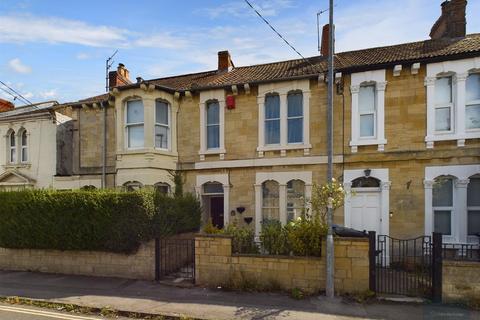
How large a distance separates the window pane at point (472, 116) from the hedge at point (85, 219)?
996 cm

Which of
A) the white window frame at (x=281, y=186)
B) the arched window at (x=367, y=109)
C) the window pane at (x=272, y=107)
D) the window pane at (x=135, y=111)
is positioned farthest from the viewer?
the window pane at (x=135, y=111)

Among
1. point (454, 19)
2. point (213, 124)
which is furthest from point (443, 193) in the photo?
point (213, 124)

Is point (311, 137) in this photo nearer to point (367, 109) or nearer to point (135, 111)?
point (367, 109)

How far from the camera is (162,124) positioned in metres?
13.3

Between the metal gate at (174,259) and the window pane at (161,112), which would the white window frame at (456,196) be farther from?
the window pane at (161,112)

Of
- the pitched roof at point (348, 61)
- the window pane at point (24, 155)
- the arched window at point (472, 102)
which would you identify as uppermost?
the pitched roof at point (348, 61)

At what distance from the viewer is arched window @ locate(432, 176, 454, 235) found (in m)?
10.4

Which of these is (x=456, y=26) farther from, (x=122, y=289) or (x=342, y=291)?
(x=122, y=289)

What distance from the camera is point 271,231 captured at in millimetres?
8500

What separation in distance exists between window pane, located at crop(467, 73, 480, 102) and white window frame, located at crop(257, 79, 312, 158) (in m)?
5.14

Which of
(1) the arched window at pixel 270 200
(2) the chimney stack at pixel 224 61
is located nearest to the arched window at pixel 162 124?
(2) the chimney stack at pixel 224 61

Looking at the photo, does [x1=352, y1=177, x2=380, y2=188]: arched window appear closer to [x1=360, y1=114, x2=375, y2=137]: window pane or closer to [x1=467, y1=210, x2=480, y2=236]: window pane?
[x1=360, y1=114, x2=375, y2=137]: window pane

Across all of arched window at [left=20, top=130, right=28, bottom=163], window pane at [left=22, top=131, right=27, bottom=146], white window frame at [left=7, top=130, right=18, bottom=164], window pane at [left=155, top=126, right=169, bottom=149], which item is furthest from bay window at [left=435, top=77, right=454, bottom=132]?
white window frame at [left=7, top=130, right=18, bottom=164]

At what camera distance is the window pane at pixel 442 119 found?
10523mm
